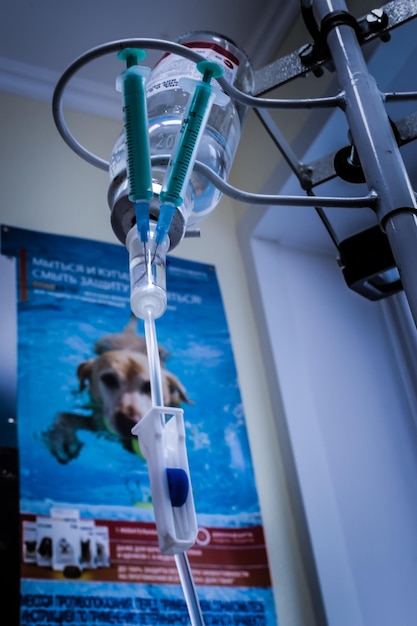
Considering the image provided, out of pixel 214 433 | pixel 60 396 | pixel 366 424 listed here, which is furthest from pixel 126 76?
pixel 366 424

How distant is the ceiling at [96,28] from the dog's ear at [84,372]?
666 millimetres

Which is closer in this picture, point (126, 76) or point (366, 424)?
point (126, 76)

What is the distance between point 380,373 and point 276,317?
24 centimetres

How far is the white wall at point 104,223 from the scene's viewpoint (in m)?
1.25

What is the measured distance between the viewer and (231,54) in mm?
911

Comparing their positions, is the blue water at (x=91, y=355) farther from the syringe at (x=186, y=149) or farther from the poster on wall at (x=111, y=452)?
the syringe at (x=186, y=149)

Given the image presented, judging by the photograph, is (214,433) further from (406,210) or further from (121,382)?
(406,210)

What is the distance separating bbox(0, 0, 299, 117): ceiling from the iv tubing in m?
1.05

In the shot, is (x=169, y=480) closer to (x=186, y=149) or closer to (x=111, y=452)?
(x=186, y=149)

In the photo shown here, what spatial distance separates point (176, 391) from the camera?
1.30 meters

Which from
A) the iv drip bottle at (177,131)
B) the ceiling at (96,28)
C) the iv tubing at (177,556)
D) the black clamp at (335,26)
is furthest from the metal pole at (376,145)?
the ceiling at (96,28)

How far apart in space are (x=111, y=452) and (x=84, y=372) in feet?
0.49

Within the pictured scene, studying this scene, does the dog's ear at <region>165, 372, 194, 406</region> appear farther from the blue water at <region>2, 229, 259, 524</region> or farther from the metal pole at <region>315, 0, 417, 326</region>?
the metal pole at <region>315, 0, 417, 326</region>

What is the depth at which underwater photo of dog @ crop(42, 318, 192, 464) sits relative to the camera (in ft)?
3.80
